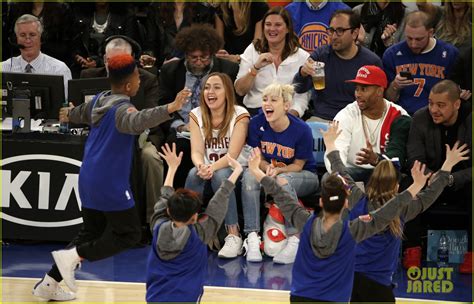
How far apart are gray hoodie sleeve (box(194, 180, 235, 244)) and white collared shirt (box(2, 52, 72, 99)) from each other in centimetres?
422

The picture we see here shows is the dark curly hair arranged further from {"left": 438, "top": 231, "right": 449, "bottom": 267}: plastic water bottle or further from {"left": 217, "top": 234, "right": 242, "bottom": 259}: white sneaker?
{"left": 438, "top": 231, "right": 449, "bottom": 267}: plastic water bottle

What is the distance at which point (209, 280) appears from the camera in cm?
810

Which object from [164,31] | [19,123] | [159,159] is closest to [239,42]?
[164,31]

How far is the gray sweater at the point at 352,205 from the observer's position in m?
5.90

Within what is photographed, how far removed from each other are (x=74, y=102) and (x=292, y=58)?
2.12 meters

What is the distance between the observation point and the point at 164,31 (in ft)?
35.3

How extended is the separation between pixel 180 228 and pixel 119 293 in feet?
6.09

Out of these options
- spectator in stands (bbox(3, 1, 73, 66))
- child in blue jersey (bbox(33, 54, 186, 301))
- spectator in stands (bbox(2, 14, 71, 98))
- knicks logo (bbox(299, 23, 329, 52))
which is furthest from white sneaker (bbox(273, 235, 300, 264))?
spectator in stands (bbox(3, 1, 73, 66))

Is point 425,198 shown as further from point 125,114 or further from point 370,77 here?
point 370,77

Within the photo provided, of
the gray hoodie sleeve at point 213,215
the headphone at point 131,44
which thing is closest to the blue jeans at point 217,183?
the headphone at point 131,44

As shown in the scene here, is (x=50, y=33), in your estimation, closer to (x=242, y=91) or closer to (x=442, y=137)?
(x=242, y=91)

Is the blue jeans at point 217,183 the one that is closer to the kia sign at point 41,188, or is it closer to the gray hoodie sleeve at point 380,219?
the kia sign at point 41,188

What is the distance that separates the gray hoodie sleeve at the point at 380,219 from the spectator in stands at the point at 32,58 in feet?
15.3

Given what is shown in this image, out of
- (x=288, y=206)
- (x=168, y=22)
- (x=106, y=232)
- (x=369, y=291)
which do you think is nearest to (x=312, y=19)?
(x=168, y=22)
